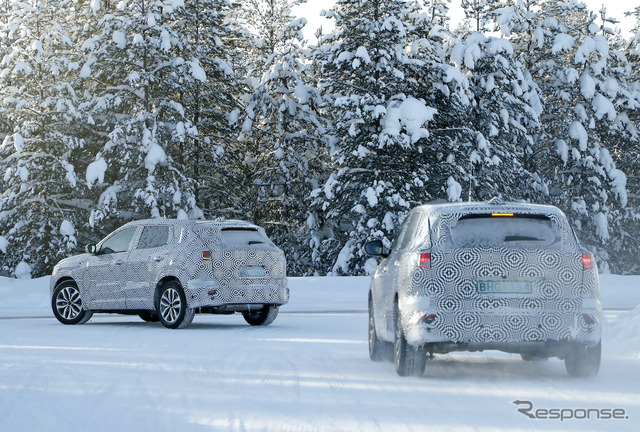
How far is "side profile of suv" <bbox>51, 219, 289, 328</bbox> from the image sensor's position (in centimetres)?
1725

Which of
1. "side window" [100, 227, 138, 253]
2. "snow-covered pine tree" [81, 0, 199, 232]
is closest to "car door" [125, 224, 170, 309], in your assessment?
"side window" [100, 227, 138, 253]

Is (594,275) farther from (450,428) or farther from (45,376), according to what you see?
(45,376)

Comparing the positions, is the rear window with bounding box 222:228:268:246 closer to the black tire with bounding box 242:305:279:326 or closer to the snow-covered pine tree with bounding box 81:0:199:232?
the black tire with bounding box 242:305:279:326

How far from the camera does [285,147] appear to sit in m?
43.0

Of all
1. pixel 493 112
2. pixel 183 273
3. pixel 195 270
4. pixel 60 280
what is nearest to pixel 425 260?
pixel 195 270

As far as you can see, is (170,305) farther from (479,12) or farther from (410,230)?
(479,12)

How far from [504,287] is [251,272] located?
26.7 feet

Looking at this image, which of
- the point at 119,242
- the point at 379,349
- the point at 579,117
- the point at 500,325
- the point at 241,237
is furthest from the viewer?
the point at 579,117

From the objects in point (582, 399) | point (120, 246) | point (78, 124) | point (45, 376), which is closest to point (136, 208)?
point (78, 124)

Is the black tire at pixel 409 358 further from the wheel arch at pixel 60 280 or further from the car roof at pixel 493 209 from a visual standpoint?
the wheel arch at pixel 60 280

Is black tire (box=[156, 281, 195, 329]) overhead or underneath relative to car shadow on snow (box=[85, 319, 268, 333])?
overhead

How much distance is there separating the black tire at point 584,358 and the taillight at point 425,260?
1.57 m

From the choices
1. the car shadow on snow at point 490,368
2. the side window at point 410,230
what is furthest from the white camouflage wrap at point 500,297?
the side window at point 410,230

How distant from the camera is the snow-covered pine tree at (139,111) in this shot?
39844 millimetres
